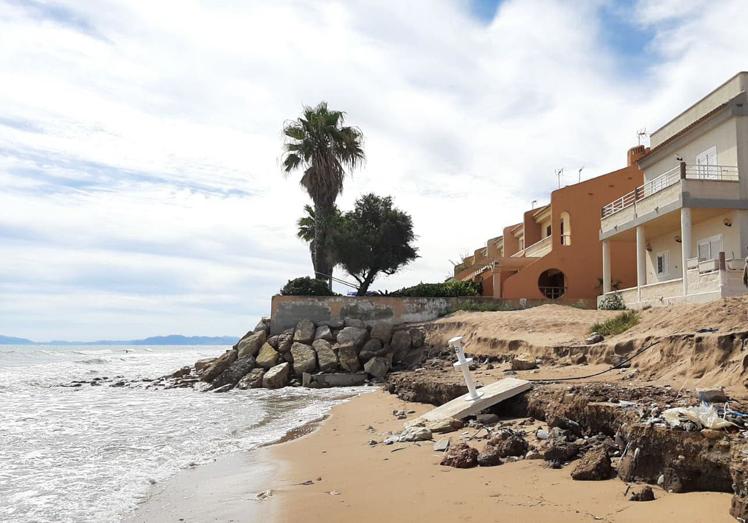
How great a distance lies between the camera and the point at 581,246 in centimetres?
3106

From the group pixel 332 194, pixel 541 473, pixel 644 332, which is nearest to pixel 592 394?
pixel 541 473

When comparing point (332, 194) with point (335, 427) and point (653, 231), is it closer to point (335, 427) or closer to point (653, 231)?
point (653, 231)

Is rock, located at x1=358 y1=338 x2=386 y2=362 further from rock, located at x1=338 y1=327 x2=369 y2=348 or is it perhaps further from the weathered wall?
the weathered wall

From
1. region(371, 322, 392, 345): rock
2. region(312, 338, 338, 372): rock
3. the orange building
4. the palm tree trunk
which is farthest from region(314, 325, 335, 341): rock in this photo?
the orange building

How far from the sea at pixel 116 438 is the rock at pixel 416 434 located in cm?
320

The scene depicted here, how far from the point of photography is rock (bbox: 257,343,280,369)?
80.4 ft

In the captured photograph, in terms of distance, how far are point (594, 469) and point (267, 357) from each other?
19.8m

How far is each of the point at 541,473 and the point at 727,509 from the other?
1960mm

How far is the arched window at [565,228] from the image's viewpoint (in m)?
31.4

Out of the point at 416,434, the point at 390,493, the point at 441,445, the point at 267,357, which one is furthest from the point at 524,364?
the point at 267,357

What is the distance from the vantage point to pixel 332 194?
33.1 m

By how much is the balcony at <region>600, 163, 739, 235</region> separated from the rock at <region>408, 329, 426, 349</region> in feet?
28.7

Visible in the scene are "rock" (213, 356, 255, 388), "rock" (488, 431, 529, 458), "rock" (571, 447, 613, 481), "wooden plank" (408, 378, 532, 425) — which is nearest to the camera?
"rock" (571, 447, 613, 481)

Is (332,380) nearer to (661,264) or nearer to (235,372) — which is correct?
(235,372)
